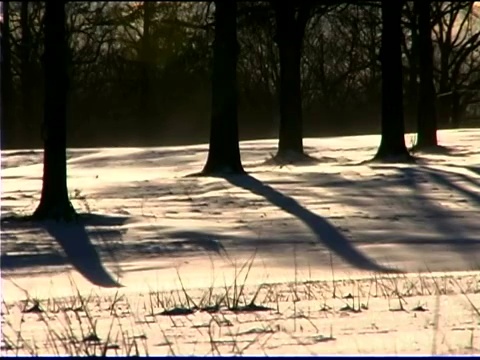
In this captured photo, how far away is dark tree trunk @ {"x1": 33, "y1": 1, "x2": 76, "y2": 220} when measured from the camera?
14.5 m

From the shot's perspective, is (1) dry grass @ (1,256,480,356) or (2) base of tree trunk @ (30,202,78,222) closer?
(1) dry grass @ (1,256,480,356)

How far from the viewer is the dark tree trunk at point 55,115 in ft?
47.6

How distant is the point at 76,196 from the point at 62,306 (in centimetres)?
1069

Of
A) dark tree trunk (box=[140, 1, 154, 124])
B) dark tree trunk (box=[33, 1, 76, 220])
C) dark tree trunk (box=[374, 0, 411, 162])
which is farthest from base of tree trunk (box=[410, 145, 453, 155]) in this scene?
dark tree trunk (box=[33, 1, 76, 220])

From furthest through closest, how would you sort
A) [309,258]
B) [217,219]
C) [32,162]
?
1. [32,162]
2. [217,219]
3. [309,258]

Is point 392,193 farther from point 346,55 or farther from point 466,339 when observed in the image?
point 346,55

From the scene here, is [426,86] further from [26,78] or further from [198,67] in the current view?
[26,78]

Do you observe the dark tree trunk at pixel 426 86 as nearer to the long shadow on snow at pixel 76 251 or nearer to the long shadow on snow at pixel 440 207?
the long shadow on snow at pixel 440 207

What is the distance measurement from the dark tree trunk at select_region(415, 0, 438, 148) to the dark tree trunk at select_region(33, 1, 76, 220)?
13.2m

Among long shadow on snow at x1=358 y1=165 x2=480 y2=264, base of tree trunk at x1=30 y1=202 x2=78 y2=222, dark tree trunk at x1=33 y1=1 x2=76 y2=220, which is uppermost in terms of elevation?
dark tree trunk at x1=33 y1=1 x2=76 y2=220

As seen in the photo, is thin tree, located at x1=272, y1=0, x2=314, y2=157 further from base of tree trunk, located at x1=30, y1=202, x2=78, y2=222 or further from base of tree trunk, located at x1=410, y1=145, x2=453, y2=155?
base of tree trunk, located at x1=30, y1=202, x2=78, y2=222

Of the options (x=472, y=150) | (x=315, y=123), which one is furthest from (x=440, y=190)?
(x=315, y=123)

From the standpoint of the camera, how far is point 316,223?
14.3m

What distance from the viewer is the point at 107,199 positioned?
18.0 metres
